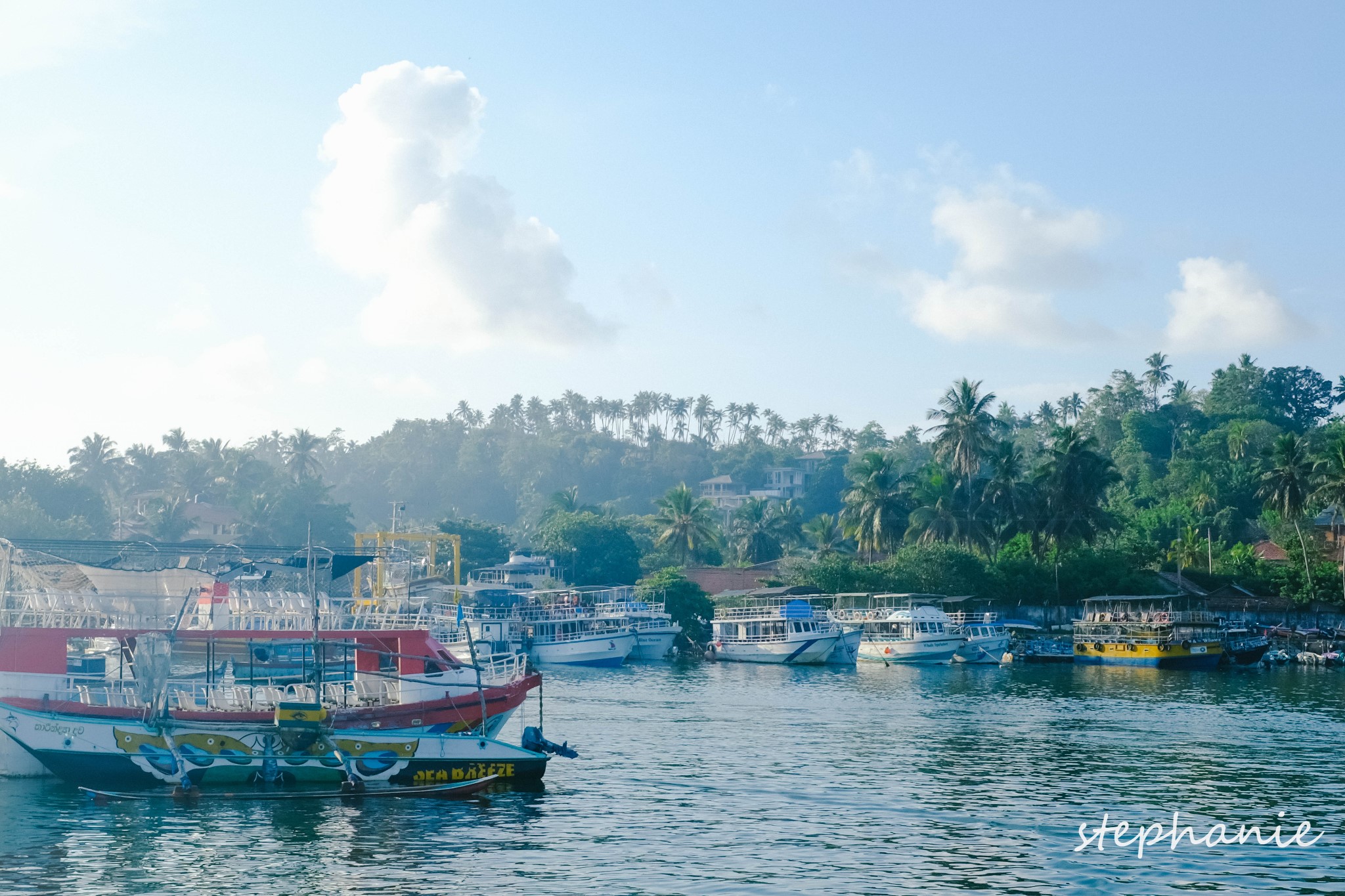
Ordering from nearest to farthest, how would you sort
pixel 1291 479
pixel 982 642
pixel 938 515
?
pixel 982 642
pixel 1291 479
pixel 938 515

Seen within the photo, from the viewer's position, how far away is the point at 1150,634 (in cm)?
8250

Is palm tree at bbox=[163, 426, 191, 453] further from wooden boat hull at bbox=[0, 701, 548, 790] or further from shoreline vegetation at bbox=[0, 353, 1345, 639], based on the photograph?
wooden boat hull at bbox=[0, 701, 548, 790]

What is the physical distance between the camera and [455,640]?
2817 inches

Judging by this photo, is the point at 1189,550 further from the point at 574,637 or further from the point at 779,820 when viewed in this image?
the point at 779,820

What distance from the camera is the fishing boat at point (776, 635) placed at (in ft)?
287

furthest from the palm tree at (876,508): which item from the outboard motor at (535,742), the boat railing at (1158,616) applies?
the outboard motor at (535,742)

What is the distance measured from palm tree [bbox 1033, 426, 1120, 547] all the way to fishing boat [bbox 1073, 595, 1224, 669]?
6.35 meters

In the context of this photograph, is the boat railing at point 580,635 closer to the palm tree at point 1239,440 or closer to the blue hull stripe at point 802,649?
the blue hull stripe at point 802,649

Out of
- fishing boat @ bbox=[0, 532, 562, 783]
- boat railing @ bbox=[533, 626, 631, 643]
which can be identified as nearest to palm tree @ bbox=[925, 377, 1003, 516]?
boat railing @ bbox=[533, 626, 631, 643]

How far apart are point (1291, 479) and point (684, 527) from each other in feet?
168

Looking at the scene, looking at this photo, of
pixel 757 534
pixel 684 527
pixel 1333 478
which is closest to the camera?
pixel 1333 478

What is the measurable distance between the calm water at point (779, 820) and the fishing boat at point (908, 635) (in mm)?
35691

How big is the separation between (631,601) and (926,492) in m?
26.1

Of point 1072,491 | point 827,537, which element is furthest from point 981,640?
point 827,537
